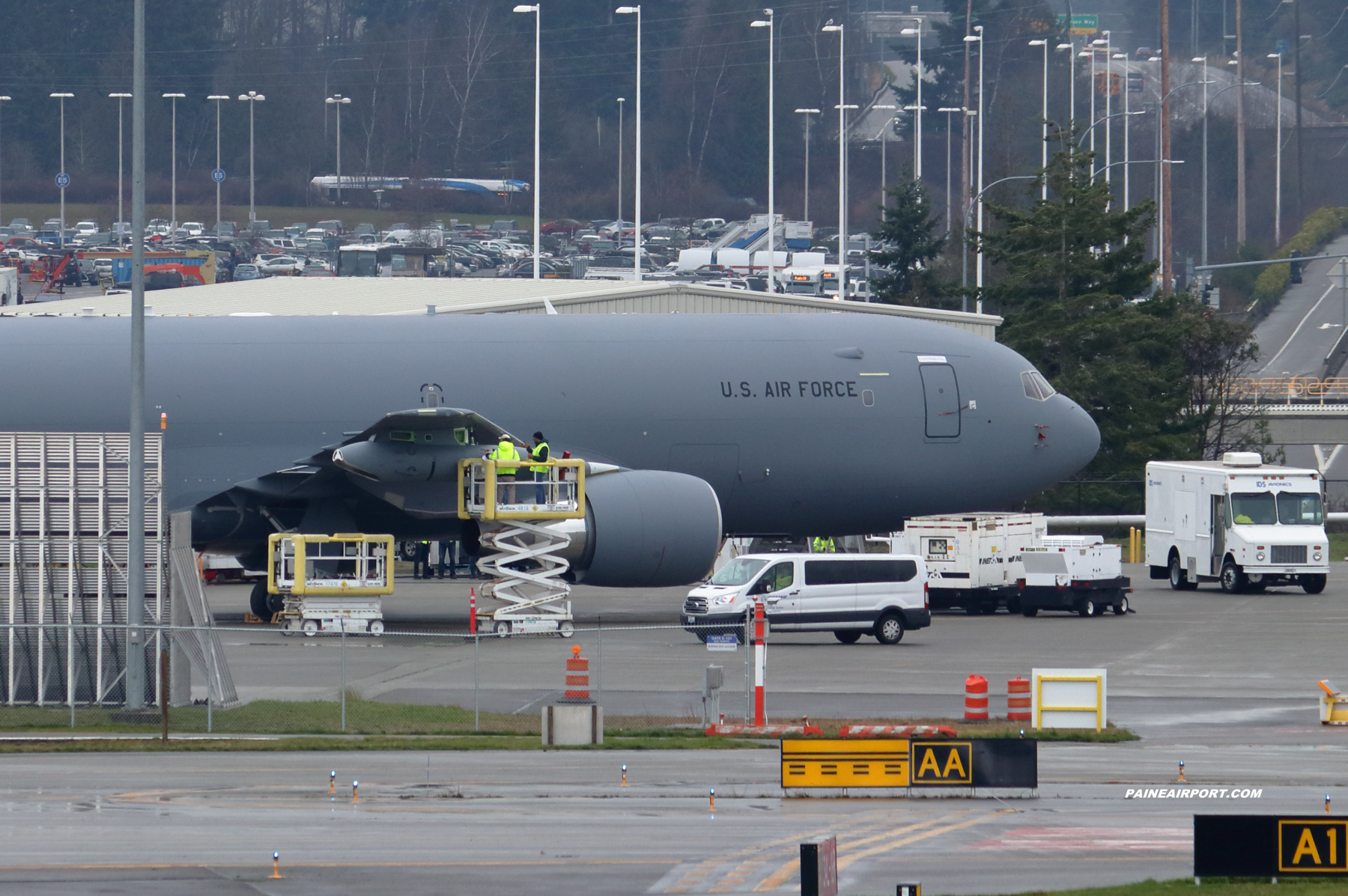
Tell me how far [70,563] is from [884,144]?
4459 inches

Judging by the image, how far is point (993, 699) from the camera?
25.8m

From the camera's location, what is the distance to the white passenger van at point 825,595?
32.2 metres

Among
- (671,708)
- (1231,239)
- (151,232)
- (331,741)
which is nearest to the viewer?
(331,741)

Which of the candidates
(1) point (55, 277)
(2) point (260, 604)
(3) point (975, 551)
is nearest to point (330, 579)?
(2) point (260, 604)

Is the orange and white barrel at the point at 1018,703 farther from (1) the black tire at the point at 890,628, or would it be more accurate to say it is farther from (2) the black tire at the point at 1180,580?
(2) the black tire at the point at 1180,580

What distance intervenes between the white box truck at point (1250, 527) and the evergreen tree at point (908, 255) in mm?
34765

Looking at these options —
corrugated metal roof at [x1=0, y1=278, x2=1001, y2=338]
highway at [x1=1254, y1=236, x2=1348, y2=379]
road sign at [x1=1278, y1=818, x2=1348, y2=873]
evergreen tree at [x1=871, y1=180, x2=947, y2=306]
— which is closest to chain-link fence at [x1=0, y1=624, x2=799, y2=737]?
road sign at [x1=1278, y1=818, x2=1348, y2=873]

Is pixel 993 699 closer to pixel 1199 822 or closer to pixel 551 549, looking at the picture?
pixel 551 549

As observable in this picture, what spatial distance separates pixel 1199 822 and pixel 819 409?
21978 mm

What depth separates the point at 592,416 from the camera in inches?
1373

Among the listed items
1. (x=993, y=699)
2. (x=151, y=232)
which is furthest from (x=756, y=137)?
(x=993, y=699)

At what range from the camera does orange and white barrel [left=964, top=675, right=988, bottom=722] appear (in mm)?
23359

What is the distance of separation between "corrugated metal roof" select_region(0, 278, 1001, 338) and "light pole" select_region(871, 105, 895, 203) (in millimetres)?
63529

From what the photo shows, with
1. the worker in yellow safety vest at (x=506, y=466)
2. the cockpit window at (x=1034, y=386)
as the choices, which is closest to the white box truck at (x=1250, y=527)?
the cockpit window at (x=1034, y=386)
